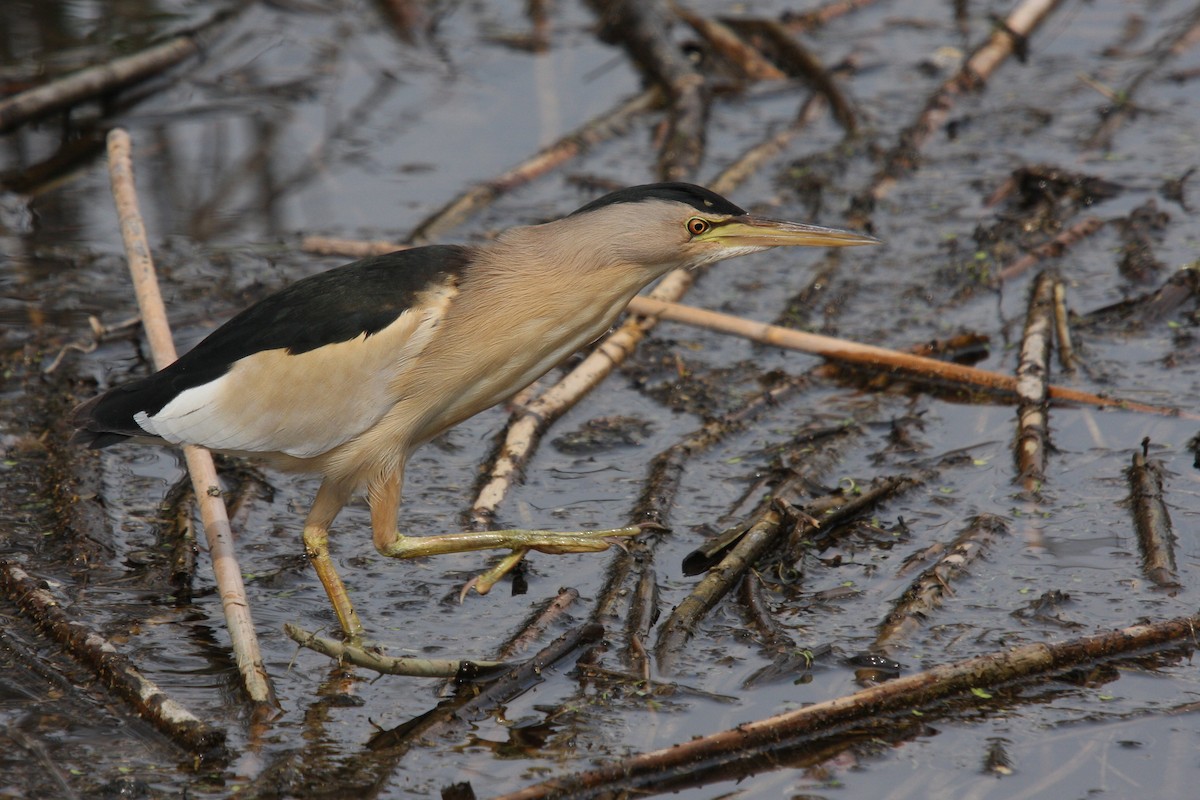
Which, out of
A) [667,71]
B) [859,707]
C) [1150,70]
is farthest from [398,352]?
[1150,70]

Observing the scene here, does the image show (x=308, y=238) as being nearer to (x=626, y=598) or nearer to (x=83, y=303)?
(x=83, y=303)

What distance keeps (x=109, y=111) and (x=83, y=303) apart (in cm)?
188

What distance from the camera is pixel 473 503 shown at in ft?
12.5

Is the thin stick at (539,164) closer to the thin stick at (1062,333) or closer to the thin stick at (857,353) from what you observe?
the thin stick at (857,353)

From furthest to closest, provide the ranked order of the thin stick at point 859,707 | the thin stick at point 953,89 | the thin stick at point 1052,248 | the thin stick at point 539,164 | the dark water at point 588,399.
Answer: the thin stick at point 953,89 < the thin stick at point 539,164 < the thin stick at point 1052,248 < the dark water at point 588,399 < the thin stick at point 859,707

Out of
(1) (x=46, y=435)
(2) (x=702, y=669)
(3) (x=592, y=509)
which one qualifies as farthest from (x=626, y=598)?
(1) (x=46, y=435)

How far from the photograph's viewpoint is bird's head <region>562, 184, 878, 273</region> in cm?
326

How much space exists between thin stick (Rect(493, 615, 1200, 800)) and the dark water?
56 mm

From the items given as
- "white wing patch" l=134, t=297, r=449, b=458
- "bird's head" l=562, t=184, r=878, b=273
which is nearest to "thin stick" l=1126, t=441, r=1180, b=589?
"bird's head" l=562, t=184, r=878, b=273

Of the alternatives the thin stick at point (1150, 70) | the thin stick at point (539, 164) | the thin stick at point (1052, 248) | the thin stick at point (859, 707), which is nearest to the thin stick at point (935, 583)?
the thin stick at point (859, 707)

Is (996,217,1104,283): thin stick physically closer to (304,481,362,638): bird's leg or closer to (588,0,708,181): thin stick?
(588,0,708,181): thin stick

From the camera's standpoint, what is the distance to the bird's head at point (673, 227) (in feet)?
10.7

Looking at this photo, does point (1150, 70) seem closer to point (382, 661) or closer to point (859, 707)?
point (859, 707)

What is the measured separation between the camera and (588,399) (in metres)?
4.47
